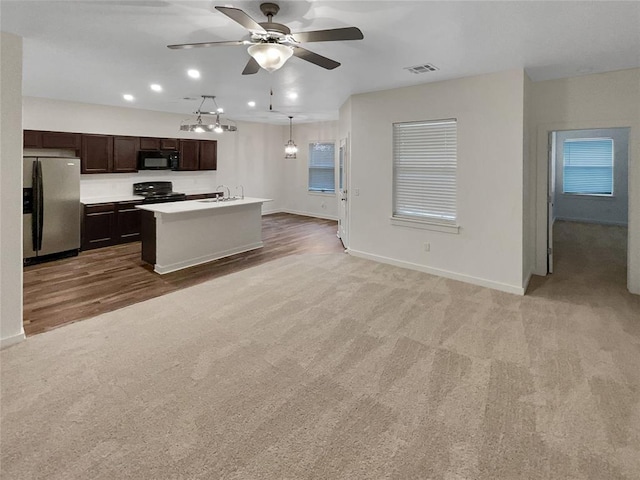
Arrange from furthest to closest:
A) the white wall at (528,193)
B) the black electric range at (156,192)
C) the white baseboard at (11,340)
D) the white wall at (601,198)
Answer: the white wall at (601,198), the black electric range at (156,192), the white wall at (528,193), the white baseboard at (11,340)

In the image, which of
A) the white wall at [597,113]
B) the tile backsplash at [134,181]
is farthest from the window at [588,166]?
the tile backsplash at [134,181]

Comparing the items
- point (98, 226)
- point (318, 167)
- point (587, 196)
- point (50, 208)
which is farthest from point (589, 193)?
point (50, 208)

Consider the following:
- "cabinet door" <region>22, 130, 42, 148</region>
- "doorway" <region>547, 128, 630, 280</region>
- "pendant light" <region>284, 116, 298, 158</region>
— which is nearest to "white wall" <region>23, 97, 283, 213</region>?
"cabinet door" <region>22, 130, 42, 148</region>

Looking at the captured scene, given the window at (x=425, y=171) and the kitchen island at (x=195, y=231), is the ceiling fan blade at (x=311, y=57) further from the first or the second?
the kitchen island at (x=195, y=231)

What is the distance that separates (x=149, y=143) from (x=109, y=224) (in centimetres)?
191

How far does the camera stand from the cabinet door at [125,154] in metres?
6.97

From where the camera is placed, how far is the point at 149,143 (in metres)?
7.43

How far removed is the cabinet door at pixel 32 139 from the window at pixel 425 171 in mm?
5867

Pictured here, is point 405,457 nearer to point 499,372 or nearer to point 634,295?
point 499,372

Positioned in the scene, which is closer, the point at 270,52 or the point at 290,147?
the point at 270,52

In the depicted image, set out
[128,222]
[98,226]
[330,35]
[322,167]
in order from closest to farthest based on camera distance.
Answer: [330,35] → [98,226] → [128,222] → [322,167]

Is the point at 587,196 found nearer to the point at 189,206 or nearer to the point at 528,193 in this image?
the point at 528,193

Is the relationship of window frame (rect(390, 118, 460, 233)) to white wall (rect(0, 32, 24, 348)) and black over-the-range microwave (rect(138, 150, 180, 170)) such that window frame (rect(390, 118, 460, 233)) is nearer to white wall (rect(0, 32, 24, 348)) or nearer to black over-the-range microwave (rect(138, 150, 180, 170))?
white wall (rect(0, 32, 24, 348))

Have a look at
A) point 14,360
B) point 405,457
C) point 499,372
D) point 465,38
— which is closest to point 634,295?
point 499,372
